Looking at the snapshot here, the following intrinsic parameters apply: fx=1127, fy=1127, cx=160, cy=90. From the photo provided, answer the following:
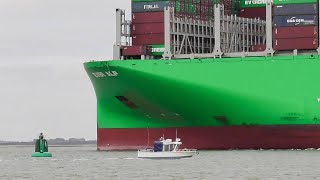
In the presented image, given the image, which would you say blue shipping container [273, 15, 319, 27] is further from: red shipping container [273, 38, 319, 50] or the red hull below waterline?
the red hull below waterline

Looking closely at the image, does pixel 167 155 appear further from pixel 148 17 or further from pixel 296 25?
pixel 148 17

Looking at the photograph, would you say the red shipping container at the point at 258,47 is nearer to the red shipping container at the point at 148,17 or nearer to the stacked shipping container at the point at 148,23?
the stacked shipping container at the point at 148,23

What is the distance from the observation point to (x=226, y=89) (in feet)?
360

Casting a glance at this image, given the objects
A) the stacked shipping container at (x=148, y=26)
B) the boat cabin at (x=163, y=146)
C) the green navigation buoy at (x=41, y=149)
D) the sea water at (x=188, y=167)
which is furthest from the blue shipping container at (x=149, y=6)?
the boat cabin at (x=163, y=146)

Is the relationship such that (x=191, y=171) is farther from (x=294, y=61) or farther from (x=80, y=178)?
(x=294, y=61)

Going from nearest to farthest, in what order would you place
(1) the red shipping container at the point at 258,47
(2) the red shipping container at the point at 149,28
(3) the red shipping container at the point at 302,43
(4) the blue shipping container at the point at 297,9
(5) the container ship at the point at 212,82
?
1. (4) the blue shipping container at the point at 297,9
2. (3) the red shipping container at the point at 302,43
3. (5) the container ship at the point at 212,82
4. (1) the red shipping container at the point at 258,47
5. (2) the red shipping container at the point at 149,28

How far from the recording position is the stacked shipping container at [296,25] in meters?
106

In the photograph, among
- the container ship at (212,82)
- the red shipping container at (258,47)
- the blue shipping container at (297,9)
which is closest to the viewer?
the blue shipping container at (297,9)

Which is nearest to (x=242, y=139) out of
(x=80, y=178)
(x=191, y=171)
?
(x=191, y=171)

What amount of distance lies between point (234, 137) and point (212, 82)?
576 centimetres

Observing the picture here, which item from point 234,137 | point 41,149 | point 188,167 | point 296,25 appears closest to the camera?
point 188,167

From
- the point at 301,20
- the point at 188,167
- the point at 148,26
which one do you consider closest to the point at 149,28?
the point at 148,26

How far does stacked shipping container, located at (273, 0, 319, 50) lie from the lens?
347 ft

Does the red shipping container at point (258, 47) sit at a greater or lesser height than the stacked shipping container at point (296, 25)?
lesser
